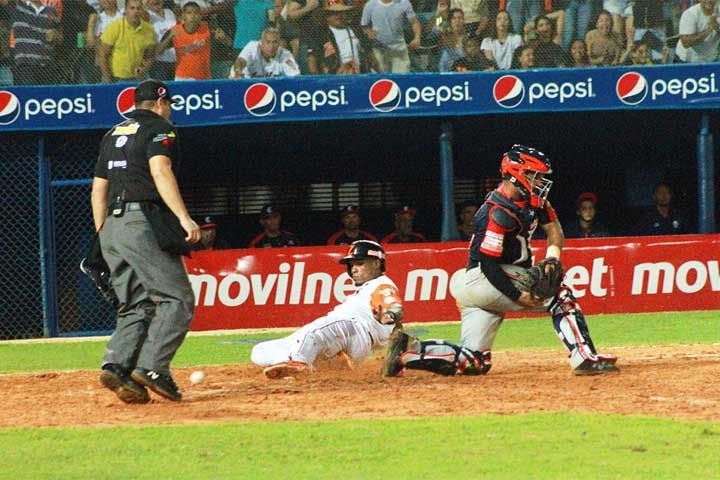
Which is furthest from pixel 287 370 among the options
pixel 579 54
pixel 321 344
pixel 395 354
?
pixel 579 54

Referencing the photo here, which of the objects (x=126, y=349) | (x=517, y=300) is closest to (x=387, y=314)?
(x=517, y=300)

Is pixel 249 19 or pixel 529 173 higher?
pixel 249 19

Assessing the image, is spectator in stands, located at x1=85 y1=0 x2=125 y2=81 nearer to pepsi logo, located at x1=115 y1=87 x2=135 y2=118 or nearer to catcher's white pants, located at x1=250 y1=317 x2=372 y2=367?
pepsi logo, located at x1=115 y1=87 x2=135 y2=118

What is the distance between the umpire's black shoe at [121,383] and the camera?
26.0 ft

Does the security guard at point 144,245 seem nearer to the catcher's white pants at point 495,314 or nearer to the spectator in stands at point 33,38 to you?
the catcher's white pants at point 495,314

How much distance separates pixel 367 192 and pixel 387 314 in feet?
34.3

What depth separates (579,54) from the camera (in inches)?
628

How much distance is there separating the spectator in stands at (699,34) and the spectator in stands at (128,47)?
6346mm

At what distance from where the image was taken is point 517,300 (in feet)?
29.5

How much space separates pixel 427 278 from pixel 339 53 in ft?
9.52

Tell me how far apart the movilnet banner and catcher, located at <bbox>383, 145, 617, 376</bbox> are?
Answer: 606 cm

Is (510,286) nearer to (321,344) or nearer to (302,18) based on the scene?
(321,344)

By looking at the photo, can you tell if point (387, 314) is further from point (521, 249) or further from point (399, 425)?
point (399, 425)

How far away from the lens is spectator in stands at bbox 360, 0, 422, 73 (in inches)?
619
